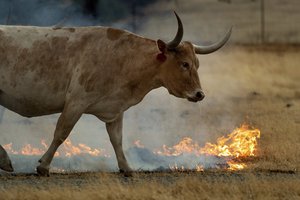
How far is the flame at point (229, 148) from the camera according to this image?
23.7 meters

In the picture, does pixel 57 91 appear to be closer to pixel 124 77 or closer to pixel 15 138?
pixel 124 77

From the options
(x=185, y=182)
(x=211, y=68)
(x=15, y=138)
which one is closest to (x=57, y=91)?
(x=185, y=182)

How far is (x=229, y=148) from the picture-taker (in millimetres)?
24000

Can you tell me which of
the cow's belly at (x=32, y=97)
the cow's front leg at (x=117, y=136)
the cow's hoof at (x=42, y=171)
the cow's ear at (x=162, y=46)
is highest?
the cow's ear at (x=162, y=46)

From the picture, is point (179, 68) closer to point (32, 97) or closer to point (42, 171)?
point (32, 97)

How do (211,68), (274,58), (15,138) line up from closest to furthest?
(15,138) < (211,68) < (274,58)

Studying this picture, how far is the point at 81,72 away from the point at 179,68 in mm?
1658

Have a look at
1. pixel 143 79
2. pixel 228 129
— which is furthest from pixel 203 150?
pixel 143 79

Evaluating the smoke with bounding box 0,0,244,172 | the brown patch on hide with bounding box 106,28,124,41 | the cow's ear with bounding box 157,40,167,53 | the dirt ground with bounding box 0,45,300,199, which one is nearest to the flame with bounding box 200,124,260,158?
the dirt ground with bounding box 0,45,300,199

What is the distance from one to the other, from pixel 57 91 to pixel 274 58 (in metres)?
35.8

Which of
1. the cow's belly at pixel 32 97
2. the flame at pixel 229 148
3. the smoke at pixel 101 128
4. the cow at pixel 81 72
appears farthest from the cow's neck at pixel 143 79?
the flame at pixel 229 148

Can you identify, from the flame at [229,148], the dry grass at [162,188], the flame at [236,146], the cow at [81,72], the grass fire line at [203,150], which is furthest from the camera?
the flame at [236,146]

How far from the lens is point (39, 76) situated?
1925 centimetres

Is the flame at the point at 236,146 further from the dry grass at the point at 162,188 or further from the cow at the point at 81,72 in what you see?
the dry grass at the point at 162,188
